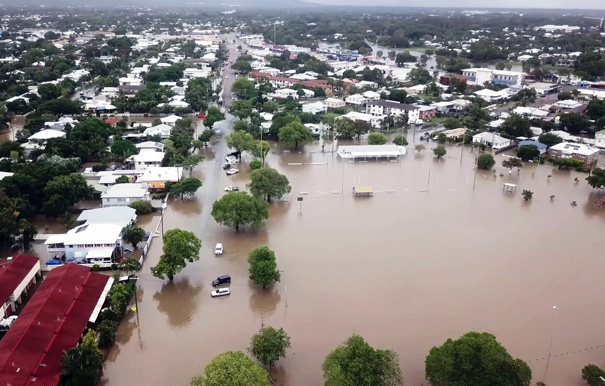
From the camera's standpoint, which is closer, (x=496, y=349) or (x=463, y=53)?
(x=496, y=349)

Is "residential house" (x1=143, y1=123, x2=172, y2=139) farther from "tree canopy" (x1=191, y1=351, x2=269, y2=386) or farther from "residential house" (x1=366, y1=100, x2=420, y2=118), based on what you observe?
"tree canopy" (x1=191, y1=351, x2=269, y2=386)

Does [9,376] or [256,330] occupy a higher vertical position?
[9,376]

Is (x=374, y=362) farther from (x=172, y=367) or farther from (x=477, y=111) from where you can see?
(x=477, y=111)

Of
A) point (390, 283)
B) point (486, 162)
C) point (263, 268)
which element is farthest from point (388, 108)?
point (263, 268)

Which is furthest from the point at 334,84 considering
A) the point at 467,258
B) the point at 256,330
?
the point at 256,330

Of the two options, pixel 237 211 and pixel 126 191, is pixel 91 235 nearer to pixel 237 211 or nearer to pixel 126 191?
pixel 126 191

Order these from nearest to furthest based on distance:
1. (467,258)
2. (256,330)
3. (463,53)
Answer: (256,330) < (467,258) < (463,53)
